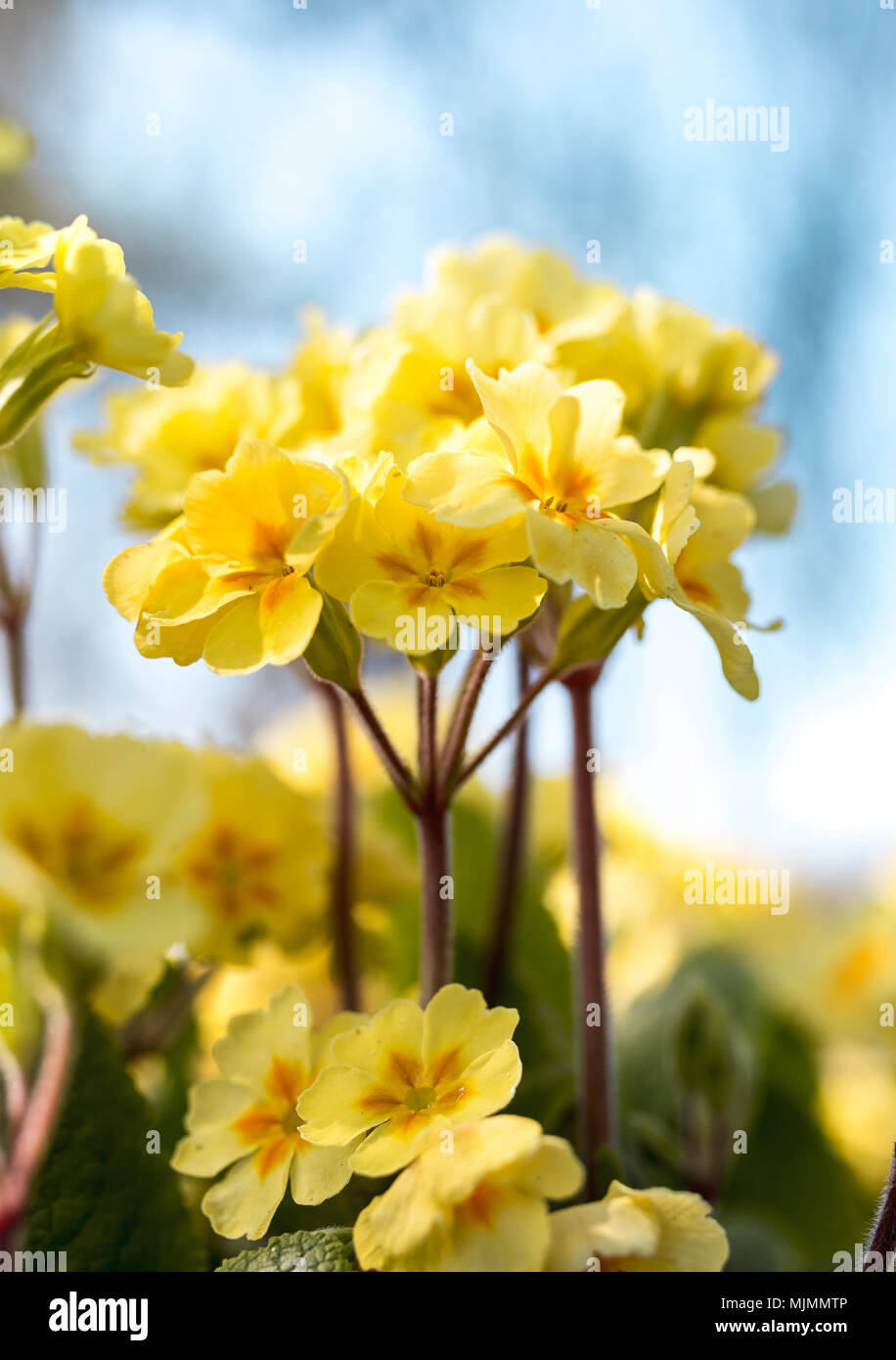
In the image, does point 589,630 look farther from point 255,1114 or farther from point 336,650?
point 255,1114

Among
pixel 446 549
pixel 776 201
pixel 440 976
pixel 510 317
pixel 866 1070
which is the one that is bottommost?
pixel 866 1070

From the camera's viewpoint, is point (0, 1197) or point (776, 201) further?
point (776, 201)

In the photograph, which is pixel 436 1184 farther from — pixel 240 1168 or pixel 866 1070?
pixel 866 1070

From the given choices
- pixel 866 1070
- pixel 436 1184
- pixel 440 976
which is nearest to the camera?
pixel 436 1184

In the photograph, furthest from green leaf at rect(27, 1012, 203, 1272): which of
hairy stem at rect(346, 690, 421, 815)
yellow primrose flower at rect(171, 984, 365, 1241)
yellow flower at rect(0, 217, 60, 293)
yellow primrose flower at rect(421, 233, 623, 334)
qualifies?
yellow primrose flower at rect(421, 233, 623, 334)

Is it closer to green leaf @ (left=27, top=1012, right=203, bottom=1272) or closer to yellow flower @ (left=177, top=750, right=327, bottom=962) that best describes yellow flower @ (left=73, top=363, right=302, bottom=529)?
yellow flower @ (left=177, top=750, right=327, bottom=962)

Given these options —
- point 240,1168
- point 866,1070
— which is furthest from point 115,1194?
point 866,1070
